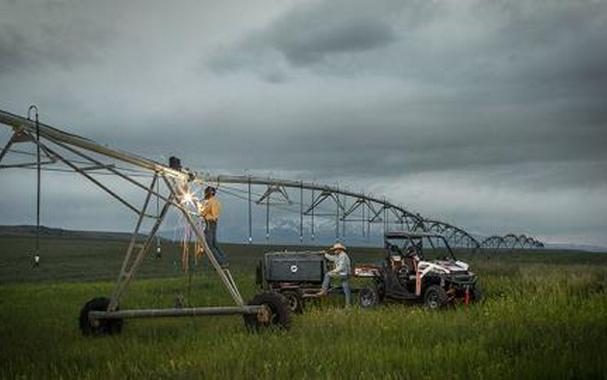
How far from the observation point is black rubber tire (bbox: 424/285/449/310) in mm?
20695

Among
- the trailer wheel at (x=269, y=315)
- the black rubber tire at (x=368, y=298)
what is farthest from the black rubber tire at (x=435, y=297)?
the trailer wheel at (x=269, y=315)

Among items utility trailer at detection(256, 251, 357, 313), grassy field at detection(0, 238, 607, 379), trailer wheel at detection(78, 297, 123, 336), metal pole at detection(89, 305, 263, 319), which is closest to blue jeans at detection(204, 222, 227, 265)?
grassy field at detection(0, 238, 607, 379)

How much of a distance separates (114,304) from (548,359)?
30.4 ft

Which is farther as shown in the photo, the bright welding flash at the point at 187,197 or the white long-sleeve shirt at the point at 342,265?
the white long-sleeve shirt at the point at 342,265

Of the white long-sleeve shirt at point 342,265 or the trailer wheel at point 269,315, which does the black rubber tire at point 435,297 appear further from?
the trailer wheel at point 269,315

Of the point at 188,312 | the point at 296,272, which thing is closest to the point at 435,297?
the point at 296,272

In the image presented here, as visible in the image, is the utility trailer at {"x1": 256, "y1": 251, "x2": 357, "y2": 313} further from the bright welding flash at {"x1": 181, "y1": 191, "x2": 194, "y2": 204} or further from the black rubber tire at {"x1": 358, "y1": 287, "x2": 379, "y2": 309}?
the bright welding flash at {"x1": 181, "y1": 191, "x2": 194, "y2": 204}

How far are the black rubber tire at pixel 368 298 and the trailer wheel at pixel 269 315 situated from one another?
822 cm

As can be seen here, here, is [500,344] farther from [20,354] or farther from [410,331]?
[20,354]

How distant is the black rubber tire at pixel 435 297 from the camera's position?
20695 millimetres

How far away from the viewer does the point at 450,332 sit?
537 inches

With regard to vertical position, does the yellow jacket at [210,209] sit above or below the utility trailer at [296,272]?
above

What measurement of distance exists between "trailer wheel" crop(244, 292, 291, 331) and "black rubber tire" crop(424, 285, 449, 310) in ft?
23.9

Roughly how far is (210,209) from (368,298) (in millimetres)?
8056
